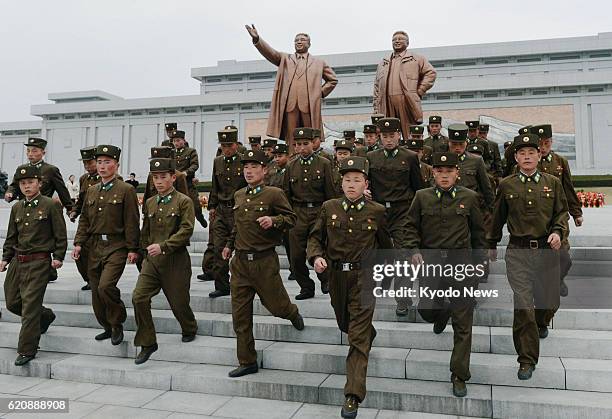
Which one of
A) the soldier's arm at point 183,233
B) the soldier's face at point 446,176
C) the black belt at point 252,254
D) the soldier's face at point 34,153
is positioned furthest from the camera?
the soldier's face at point 34,153

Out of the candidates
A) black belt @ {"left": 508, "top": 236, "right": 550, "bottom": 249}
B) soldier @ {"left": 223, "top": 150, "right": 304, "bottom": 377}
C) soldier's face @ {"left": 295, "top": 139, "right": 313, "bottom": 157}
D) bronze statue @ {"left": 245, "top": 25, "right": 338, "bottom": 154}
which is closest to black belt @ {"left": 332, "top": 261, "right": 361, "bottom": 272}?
soldier @ {"left": 223, "top": 150, "right": 304, "bottom": 377}

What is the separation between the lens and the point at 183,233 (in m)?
4.60

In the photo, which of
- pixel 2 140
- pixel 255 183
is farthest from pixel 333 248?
pixel 2 140

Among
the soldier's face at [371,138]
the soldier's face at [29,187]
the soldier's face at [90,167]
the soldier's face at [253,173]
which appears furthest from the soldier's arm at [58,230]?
the soldier's face at [371,138]

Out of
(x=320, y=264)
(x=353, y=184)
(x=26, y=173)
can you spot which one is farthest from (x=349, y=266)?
(x=26, y=173)

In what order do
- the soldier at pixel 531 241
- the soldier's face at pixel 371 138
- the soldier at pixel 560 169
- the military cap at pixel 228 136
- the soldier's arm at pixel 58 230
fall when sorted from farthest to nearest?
the soldier's face at pixel 371 138 → the military cap at pixel 228 136 → the soldier at pixel 560 169 → the soldier's arm at pixel 58 230 → the soldier at pixel 531 241

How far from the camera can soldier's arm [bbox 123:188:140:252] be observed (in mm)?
4914

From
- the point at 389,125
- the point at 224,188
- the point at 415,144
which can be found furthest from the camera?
the point at 415,144

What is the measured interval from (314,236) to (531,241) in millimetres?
1855

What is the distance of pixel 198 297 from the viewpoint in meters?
5.54

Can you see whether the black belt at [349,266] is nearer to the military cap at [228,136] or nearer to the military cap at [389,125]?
the military cap at [389,125]

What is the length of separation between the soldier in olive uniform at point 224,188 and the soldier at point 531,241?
319cm

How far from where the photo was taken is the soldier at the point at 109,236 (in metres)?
4.79

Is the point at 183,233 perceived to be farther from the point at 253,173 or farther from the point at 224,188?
the point at 224,188
